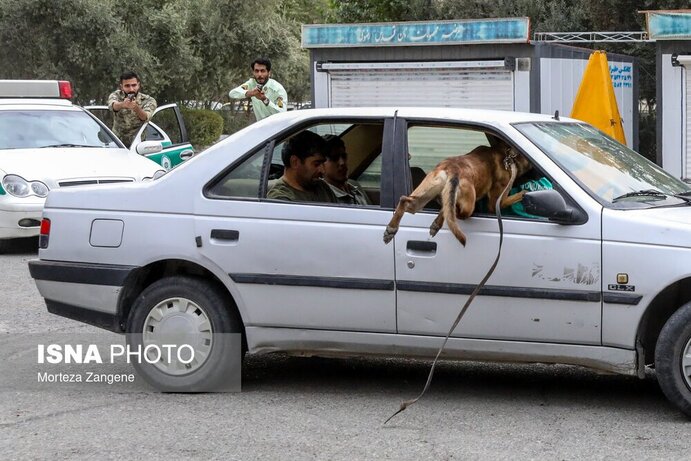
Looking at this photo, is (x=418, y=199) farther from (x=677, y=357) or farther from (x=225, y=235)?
(x=677, y=357)

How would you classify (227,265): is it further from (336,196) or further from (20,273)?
(20,273)

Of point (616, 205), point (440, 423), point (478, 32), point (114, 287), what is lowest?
point (440, 423)

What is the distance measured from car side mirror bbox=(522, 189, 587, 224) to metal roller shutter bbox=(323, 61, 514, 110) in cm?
1021

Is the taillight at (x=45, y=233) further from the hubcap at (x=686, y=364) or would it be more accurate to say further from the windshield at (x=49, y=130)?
the windshield at (x=49, y=130)

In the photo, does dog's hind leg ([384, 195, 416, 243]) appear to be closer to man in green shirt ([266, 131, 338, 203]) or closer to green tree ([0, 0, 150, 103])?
man in green shirt ([266, 131, 338, 203])

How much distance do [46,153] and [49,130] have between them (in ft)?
2.29

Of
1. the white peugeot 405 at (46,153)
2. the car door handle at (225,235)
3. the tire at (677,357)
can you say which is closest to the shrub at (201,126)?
the white peugeot 405 at (46,153)

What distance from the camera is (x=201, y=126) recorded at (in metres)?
33.8

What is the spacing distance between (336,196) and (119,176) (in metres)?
6.43

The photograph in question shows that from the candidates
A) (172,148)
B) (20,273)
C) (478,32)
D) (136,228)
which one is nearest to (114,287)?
(136,228)

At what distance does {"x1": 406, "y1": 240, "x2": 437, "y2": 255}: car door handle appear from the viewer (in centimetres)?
585

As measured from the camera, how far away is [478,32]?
15727 mm

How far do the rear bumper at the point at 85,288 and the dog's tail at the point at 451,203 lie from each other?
180 cm

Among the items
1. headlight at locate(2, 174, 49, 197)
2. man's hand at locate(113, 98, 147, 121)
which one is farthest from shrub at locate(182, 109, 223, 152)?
headlight at locate(2, 174, 49, 197)
